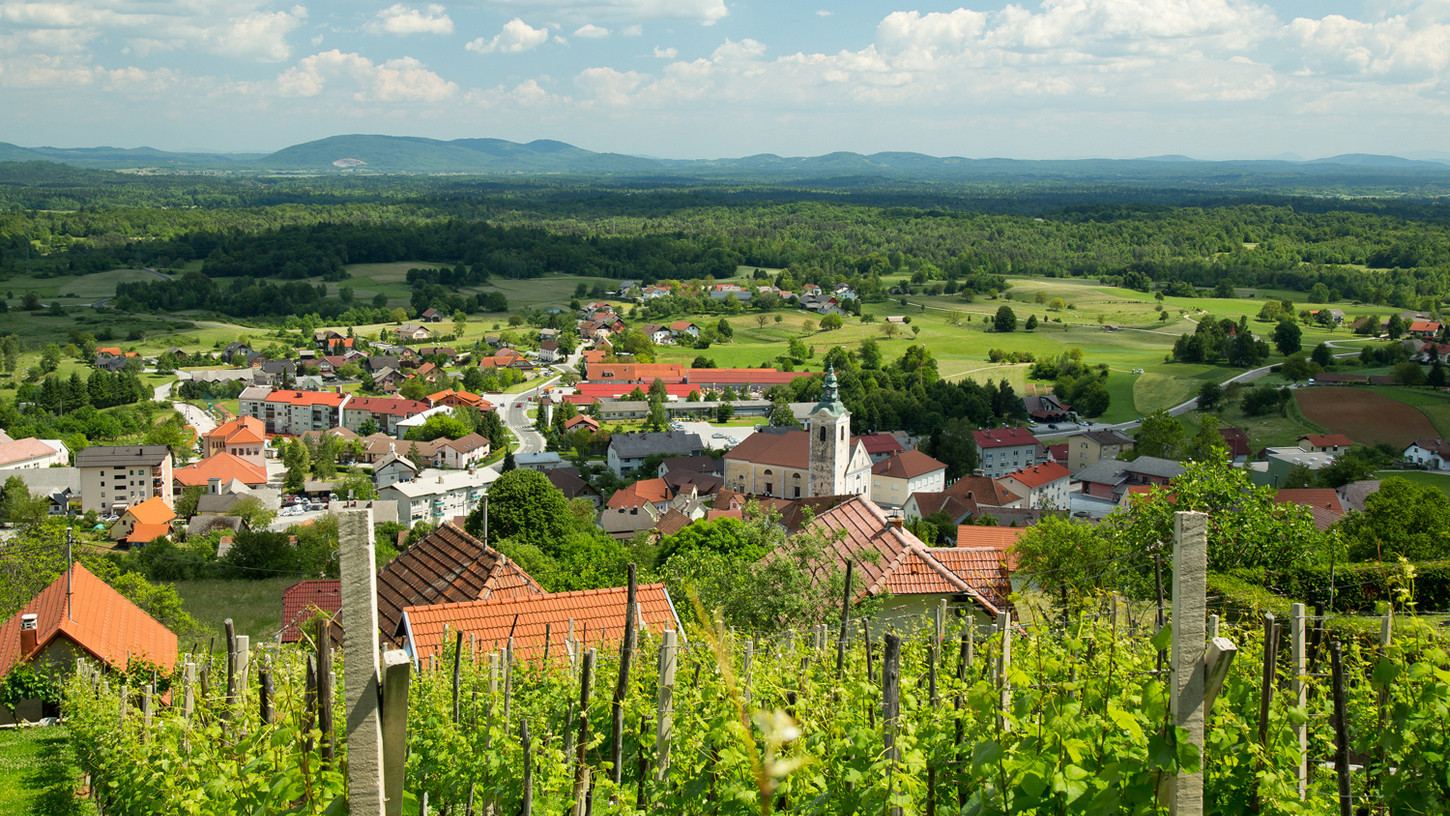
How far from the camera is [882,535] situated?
1491 centimetres

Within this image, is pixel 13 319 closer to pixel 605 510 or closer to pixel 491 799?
pixel 605 510

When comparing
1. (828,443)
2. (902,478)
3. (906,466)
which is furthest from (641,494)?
(906,466)

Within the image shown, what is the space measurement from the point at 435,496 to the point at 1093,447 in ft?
107

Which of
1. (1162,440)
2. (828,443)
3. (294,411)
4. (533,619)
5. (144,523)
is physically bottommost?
(144,523)

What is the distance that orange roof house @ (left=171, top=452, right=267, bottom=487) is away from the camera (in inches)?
1939

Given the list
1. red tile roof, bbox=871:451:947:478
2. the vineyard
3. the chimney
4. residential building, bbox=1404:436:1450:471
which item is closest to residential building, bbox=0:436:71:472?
red tile roof, bbox=871:451:947:478

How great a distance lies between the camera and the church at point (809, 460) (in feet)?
130

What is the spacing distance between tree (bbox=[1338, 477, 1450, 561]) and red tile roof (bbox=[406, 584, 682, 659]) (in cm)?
1572

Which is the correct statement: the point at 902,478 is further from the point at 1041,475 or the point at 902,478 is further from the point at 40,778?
the point at 40,778

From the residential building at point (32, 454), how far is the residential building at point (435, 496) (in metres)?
18.6

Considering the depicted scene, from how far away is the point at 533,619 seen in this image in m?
11.3

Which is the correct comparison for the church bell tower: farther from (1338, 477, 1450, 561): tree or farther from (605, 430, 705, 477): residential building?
(1338, 477, 1450, 561): tree

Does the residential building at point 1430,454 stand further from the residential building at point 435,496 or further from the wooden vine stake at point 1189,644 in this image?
the wooden vine stake at point 1189,644

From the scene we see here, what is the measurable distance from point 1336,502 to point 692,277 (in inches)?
4088
